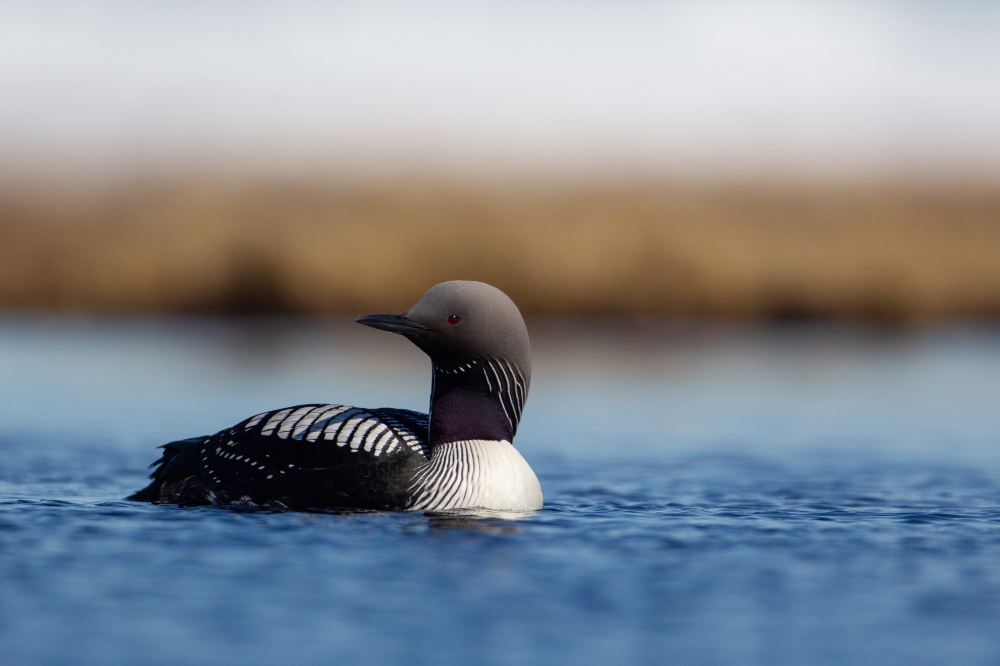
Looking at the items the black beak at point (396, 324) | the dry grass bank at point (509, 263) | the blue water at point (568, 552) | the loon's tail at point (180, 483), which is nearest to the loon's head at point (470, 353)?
the black beak at point (396, 324)

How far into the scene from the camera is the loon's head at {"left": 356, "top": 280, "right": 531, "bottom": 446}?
624cm

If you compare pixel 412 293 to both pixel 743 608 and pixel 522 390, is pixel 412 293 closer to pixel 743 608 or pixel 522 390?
pixel 522 390

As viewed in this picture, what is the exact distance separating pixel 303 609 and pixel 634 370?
10.7 metres

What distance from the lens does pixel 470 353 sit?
628cm

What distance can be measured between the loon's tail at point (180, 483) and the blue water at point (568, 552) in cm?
18

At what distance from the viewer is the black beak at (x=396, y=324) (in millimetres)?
6152

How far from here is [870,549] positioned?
5645 millimetres

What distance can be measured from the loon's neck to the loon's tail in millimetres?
1128

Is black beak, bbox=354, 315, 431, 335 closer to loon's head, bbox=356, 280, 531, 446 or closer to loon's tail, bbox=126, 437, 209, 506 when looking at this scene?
loon's head, bbox=356, 280, 531, 446

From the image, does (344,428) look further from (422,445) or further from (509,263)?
(509,263)

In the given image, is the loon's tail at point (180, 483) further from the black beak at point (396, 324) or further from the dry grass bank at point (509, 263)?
the dry grass bank at point (509, 263)

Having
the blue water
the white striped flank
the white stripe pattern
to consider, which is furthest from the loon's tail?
the white striped flank

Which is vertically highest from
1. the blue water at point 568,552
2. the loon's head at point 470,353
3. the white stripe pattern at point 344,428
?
the loon's head at point 470,353

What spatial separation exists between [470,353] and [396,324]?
1.21ft
